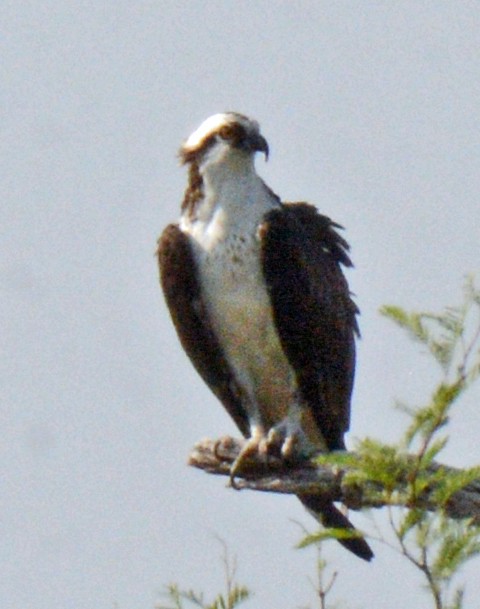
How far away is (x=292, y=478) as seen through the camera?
305 inches

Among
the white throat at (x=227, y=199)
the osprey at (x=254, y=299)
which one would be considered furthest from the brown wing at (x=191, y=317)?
the white throat at (x=227, y=199)

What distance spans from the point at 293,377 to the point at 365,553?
1053 millimetres

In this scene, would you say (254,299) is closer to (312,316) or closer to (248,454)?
(312,316)

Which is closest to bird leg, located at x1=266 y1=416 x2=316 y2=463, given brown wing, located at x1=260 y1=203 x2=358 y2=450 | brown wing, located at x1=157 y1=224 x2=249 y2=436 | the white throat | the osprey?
the osprey

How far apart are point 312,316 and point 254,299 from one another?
0.33m

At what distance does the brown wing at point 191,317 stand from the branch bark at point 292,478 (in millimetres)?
779

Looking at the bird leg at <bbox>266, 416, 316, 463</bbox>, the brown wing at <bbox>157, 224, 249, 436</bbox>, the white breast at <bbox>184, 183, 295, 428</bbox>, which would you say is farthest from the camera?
the brown wing at <bbox>157, 224, 249, 436</bbox>

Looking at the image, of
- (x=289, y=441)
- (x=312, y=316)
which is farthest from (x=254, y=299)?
(x=289, y=441)

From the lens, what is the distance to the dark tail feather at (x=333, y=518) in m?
8.03

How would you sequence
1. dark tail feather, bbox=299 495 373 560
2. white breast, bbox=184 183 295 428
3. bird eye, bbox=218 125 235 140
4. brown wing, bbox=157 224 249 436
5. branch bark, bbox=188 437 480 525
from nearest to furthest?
branch bark, bbox=188 437 480 525, dark tail feather, bbox=299 495 373 560, white breast, bbox=184 183 295 428, brown wing, bbox=157 224 249 436, bird eye, bbox=218 125 235 140

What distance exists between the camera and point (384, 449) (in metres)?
5.27

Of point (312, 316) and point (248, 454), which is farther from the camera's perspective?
point (312, 316)

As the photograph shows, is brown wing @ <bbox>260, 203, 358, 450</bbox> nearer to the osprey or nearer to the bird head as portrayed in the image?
the osprey

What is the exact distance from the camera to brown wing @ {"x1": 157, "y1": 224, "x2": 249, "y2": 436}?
853 centimetres
